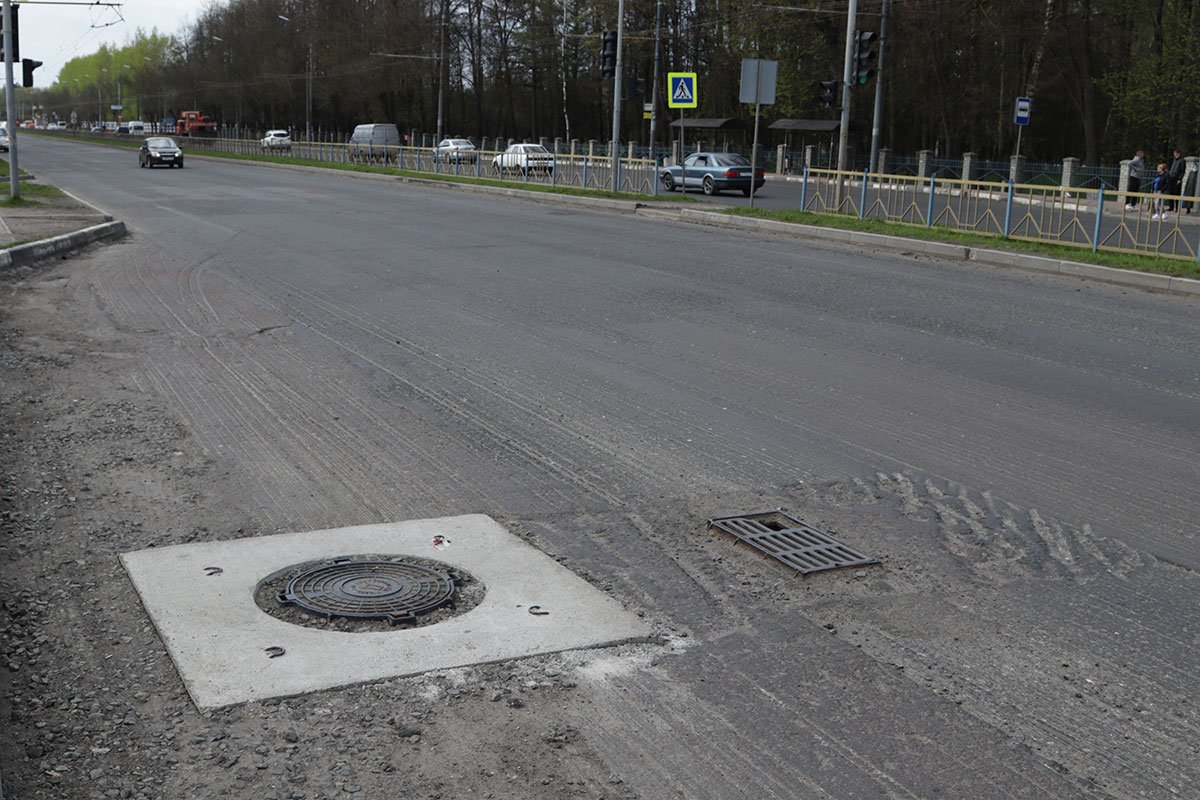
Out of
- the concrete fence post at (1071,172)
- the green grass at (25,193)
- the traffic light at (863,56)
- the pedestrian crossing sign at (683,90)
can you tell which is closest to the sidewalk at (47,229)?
the green grass at (25,193)

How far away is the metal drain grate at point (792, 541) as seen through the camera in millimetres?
5184

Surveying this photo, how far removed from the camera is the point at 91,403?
7863 millimetres

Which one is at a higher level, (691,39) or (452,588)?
(691,39)

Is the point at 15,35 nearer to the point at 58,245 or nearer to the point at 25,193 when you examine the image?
the point at 25,193

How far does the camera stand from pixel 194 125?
12181 cm

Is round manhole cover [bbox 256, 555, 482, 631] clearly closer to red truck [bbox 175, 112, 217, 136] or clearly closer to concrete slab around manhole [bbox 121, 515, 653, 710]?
concrete slab around manhole [bbox 121, 515, 653, 710]

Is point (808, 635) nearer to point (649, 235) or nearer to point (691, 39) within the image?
point (649, 235)

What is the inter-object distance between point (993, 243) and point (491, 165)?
27970 mm

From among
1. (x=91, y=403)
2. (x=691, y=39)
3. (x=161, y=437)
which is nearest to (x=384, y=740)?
(x=161, y=437)

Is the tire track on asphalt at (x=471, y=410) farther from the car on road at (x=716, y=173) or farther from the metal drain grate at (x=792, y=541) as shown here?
the car on road at (x=716, y=173)

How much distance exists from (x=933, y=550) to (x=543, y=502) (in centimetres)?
192

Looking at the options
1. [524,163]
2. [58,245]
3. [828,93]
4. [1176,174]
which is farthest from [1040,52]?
[58,245]

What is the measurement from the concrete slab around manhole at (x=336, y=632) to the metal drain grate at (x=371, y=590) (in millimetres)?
139

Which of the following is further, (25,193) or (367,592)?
(25,193)
